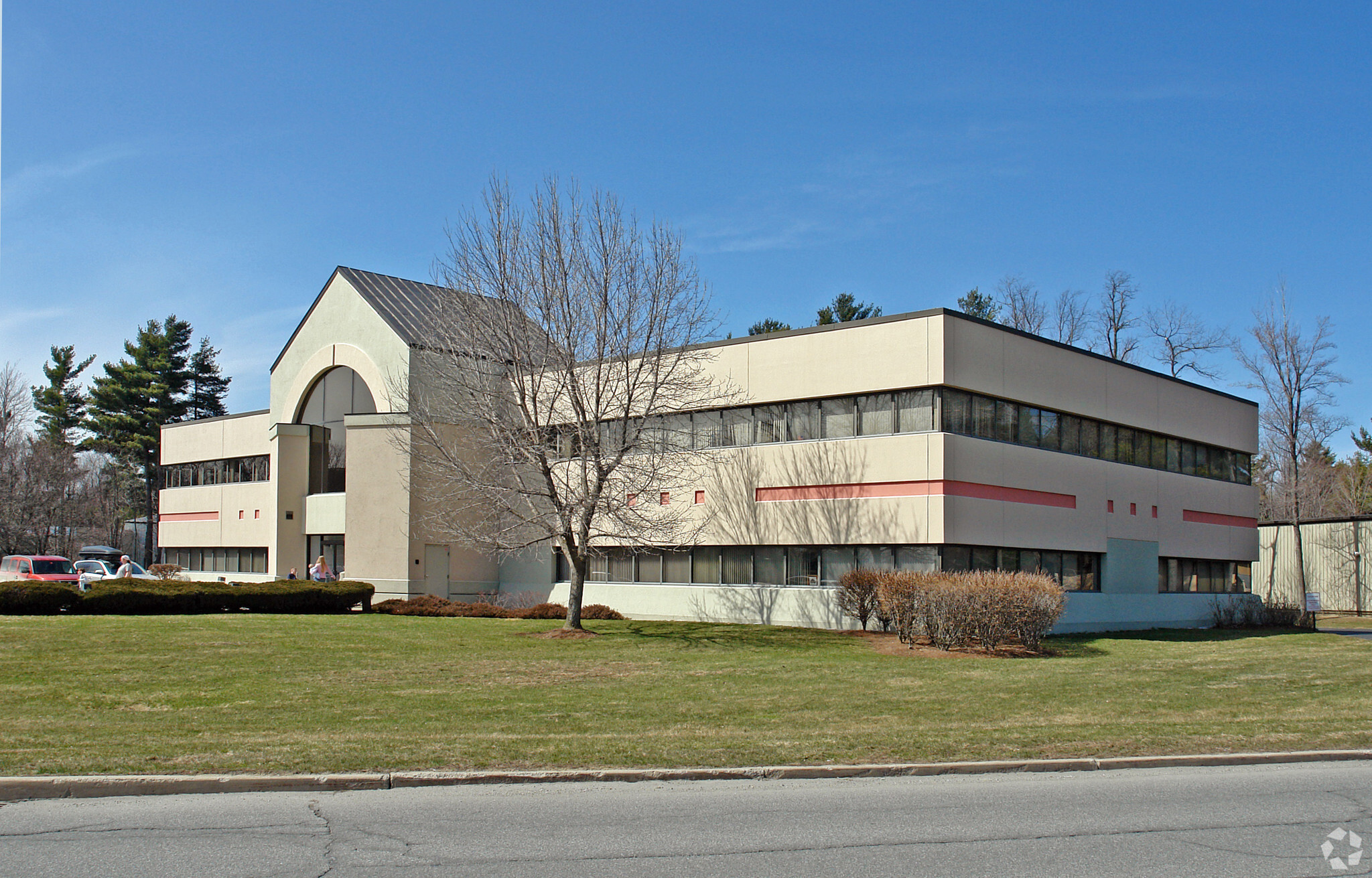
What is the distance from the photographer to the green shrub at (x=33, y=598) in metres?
24.9

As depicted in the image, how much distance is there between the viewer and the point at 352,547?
3478 centimetres

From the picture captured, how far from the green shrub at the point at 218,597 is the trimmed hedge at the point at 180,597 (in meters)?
0.02

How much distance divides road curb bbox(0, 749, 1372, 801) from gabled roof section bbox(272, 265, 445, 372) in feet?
86.9

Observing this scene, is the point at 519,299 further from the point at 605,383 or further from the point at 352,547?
the point at 352,547

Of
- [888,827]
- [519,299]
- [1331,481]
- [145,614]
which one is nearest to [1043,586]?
[519,299]

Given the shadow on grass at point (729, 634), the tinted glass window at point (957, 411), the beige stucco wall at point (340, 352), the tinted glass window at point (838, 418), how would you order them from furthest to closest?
the beige stucco wall at point (340, 352)
the tinted glass window at point (838, 418)
the tinted glass window at point (957, 411)
the shadow on grass at point (729, 634)

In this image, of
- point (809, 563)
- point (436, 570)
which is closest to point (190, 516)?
point (436, 570)

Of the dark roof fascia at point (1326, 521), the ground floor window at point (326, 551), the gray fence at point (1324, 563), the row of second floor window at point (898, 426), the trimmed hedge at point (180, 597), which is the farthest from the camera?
the gray fence at point (1324, 563)

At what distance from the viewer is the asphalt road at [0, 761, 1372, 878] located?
7016mm

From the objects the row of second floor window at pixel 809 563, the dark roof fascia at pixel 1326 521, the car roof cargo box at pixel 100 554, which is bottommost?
the car roof cargo box at pixel 100 554

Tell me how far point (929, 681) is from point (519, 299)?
13620 mm

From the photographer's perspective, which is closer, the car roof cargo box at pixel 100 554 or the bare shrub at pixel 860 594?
the bare shrub at pixel 860 594

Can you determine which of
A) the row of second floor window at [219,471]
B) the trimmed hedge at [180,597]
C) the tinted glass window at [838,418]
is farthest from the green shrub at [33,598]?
the tinted glass window at [838,418]

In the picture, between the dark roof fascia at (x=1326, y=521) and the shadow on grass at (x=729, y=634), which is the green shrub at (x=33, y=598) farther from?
the dark roof fascia at (x=1326, y=521)
